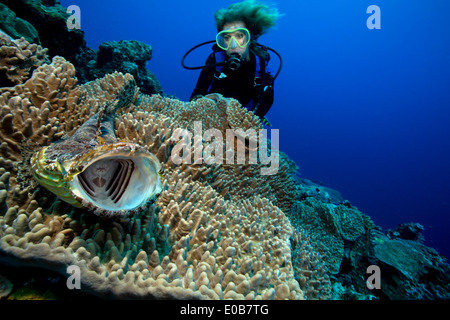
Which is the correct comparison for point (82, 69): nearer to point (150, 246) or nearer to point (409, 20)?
point (150, 246)

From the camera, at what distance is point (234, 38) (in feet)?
20.6

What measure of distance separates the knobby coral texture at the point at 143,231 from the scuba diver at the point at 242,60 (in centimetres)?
399

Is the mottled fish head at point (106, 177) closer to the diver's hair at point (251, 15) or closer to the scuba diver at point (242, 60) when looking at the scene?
the scuba diver at point (242, 60)

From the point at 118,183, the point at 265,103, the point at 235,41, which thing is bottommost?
the point at 118,183

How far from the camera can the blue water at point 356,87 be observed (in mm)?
87500

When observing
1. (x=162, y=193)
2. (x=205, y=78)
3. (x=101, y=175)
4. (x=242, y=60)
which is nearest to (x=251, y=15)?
(x=242, y=60)

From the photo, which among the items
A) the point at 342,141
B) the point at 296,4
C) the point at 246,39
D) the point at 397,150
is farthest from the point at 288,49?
the point at 246,39

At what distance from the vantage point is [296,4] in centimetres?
11600

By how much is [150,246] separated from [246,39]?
6616mm

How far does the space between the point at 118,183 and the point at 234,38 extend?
629 cm
